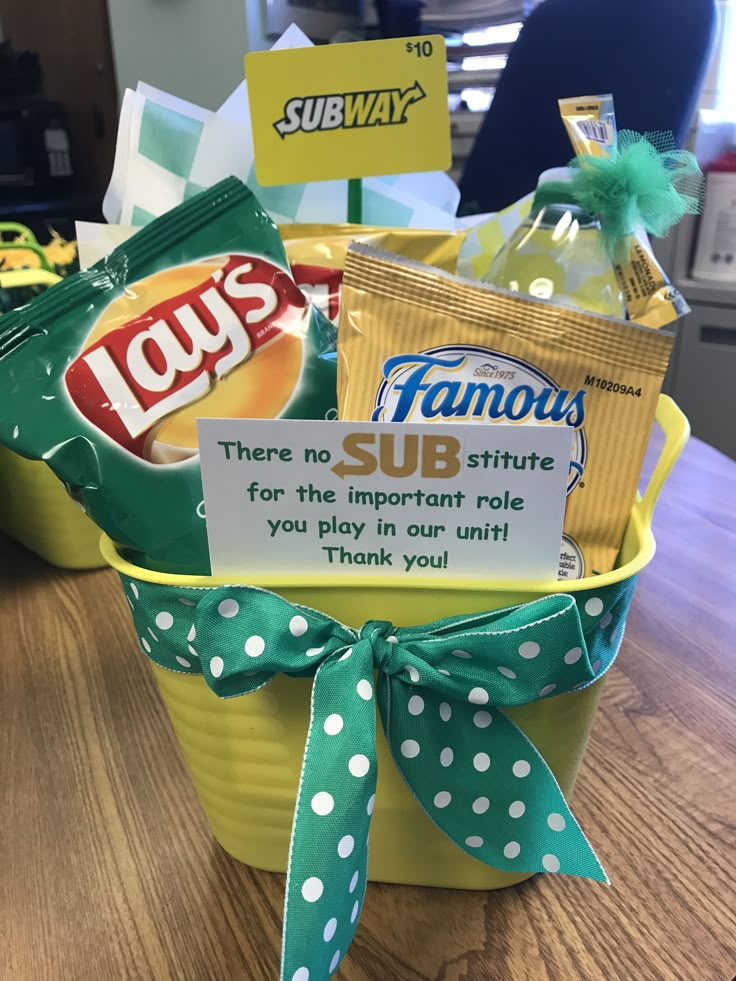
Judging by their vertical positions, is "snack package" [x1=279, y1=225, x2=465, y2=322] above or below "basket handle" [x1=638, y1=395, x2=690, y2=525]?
above

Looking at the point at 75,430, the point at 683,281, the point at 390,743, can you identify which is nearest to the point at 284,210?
the point at 75,430

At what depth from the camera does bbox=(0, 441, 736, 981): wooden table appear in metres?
0.37

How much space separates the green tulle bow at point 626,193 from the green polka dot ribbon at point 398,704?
0.25m

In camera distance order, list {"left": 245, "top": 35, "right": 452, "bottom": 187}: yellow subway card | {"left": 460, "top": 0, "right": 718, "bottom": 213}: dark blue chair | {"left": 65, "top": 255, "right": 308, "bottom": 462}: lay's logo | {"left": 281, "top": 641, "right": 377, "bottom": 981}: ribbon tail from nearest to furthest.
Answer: {"left": 281, "top": 641, "right": 377, "bottom": 981}: ribbon tail < {"left": 65, "top": 255, "right": 308, "bottom": 462}: lay's logo < {"left": 245, "top": 35, "right": 452, "bottom": 187}: yellow subway card < {"left": 460, "top": 0, "right": 718, "bottom": 213}: dark blue chair

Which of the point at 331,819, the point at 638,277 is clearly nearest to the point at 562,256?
the point at 638,277

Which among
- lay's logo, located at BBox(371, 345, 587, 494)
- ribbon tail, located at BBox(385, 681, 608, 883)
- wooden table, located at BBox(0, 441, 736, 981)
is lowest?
wooden table, located at BBox(0, 441, 736, 981)

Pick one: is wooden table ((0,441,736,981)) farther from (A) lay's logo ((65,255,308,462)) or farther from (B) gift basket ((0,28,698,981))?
(A) lay's logo ((65,255,308,462))

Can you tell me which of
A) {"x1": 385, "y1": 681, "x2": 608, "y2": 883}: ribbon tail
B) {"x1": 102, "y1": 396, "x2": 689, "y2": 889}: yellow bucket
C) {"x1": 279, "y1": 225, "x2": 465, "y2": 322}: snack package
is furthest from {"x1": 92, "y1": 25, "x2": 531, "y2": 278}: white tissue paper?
{"x1": 385, "y1": 681, "x2": 608, "y2": 883}: ribbon tail

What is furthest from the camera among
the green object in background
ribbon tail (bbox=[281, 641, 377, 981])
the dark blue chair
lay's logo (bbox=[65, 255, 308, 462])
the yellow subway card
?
the dark blue chair

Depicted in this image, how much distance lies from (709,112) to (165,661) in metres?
2.00

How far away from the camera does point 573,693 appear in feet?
1.19

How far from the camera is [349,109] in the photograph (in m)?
0.53

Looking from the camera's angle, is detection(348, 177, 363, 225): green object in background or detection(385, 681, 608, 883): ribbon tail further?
detection(348, 177, 363, 225): green object in background

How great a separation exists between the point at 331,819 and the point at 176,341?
0.85 ft
